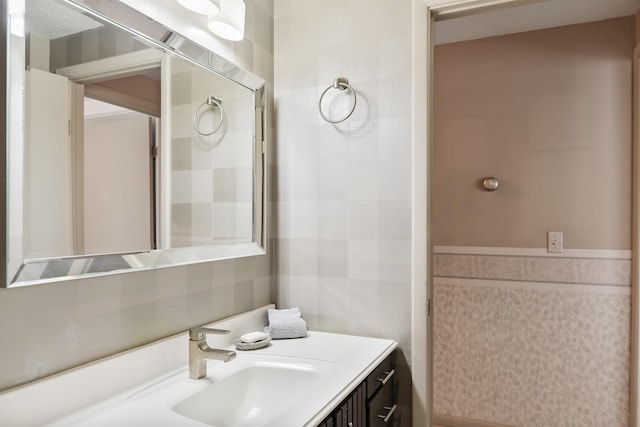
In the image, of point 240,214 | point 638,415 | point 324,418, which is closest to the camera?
point 324,418

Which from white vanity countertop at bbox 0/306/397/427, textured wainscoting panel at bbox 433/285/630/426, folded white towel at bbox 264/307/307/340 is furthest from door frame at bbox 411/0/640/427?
textured wainscoting panel at bbox 433/285/630/426

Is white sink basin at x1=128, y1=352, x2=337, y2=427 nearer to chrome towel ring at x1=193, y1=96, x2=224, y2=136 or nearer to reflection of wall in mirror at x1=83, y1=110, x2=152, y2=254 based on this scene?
reflection of wall in mirror at x1=83, y1=110, x2=152, y2=254

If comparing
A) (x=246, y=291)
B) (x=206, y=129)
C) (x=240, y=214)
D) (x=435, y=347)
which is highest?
(x=206, y=129)

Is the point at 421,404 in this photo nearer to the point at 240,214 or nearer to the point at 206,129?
the point at 240,214

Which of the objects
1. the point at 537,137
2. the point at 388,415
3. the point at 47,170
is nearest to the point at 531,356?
the point at 537,137

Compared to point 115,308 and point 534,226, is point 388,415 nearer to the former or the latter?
point 115,308

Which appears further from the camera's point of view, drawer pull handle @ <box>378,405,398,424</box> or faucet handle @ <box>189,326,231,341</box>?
drawer pull handle @ <box>378,405,398,424</box>

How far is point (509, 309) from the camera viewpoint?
9.04 feet

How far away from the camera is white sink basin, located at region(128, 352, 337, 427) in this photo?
119 centimetres

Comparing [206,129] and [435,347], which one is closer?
[206,129]

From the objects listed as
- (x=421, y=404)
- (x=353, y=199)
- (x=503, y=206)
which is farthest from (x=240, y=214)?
(x=503, y=206)

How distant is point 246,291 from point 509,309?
179 cm

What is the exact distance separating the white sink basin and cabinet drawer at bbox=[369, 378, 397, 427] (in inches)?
7.9

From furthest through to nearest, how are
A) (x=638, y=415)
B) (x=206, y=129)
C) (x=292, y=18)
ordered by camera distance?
(x=638, y=415) < (x=292, y=18) < (x=206, y=129)
